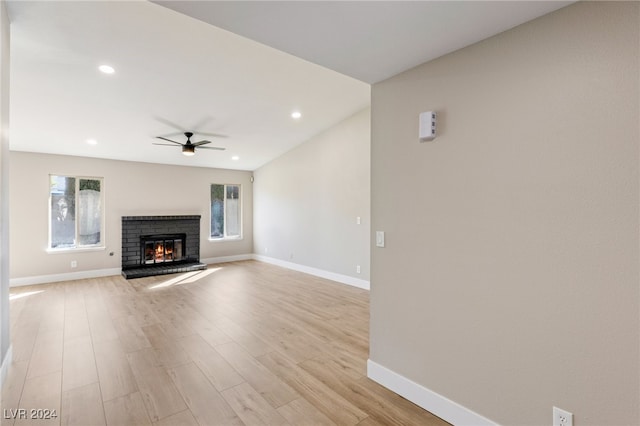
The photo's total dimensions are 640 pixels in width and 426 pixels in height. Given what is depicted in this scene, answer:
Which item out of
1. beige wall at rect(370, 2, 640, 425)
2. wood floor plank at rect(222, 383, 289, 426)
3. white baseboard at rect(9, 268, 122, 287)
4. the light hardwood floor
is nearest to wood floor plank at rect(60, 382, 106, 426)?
the light hardwood floor

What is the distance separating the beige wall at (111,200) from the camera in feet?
18.5

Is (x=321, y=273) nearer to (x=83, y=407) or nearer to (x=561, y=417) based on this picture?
(x=83, y=407)

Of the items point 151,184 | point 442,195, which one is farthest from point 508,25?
point 151,184

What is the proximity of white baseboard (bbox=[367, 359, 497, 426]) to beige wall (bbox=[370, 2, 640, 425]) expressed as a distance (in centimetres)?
5

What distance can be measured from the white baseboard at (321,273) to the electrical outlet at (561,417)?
379 cm

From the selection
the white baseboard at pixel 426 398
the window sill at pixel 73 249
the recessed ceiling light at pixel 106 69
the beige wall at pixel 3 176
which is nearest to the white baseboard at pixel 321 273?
the white baseboard at pixel 426 398

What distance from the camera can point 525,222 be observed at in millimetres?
1660

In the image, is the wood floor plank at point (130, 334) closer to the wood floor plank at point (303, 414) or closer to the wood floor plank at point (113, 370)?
the wood floor plank at point (113, 370)

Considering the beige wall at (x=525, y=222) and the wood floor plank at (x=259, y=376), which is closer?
the beige wall at (x=525, y=222)

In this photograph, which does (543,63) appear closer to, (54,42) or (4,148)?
(4,148)

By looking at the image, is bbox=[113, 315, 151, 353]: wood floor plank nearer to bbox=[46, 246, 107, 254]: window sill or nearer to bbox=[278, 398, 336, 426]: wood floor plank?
bbox=[278, 398, 336, 426]: wood floor plank

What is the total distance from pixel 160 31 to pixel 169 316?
10.7 feet

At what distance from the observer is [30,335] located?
3375mm

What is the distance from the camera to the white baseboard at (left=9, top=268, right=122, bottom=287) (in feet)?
18.4
